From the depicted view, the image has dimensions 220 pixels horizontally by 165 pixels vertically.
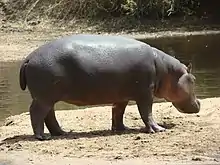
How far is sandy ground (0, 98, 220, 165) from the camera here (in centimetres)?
600

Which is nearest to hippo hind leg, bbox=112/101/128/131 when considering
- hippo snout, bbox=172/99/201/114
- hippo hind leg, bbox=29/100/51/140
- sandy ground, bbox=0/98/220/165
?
sandy ground, bbox=0/98/220/165

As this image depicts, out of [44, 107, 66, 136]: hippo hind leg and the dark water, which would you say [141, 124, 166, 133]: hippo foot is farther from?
the dark water

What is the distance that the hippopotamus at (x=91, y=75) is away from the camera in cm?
700

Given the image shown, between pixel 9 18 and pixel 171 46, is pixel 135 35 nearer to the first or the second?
pixel 171 46

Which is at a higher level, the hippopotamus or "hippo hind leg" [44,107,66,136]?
the hippopotamus

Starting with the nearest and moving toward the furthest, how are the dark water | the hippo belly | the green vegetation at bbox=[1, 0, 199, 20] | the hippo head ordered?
the hippo belly
the hippo head
the dark water
the green vegetation at bbox=[1, 0, 199, 20]

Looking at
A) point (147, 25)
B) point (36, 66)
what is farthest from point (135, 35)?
point (36, 66)

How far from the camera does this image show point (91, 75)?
707 cm

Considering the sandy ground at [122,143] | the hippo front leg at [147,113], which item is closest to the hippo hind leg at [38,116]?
the sandy ground at [122,143]

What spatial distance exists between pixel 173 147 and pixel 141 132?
1109mm

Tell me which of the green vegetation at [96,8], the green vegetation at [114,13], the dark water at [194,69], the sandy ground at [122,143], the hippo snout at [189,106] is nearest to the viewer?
the sandy ground at [122,143]

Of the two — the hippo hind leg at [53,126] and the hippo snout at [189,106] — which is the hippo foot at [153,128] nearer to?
the hippo snout at [189,106]

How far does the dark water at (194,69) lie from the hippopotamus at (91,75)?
266 cm

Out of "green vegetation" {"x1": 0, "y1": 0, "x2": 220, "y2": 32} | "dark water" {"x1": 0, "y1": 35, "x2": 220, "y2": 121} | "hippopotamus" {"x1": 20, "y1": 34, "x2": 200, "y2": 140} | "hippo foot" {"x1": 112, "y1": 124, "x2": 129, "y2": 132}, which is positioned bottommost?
"green vegetation" {"x1": 0, "y1": 0, "x2": 220, "y2": 32}
